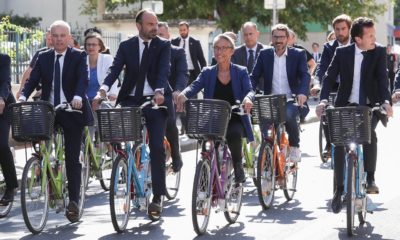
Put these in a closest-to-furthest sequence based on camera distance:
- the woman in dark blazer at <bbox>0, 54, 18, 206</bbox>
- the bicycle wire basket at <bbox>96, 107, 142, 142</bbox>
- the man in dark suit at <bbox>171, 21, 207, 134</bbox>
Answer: the bicycle wire basket at <bbox>96, 107, 142, 142</bbox> → the woman in dark blazer at <bbox>0, 54, 18, 206</bbox> → the man in dark suit at <bbox>171, 21, 207, 134</bbox>

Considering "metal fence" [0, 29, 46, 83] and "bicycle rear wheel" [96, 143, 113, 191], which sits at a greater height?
"metal fence" [0, 29, 46, 83]

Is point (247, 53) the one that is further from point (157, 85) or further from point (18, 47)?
point (18, 47)

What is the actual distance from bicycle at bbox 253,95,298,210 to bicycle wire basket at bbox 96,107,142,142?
5.58ft

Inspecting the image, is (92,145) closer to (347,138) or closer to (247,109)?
(247,109)

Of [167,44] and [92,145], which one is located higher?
[167,44]

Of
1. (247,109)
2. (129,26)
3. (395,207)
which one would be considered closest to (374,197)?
(395,207)

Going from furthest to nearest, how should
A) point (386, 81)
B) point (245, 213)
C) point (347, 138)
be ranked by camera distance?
point (245, 213)
point (386, 81)
point (347, 138)

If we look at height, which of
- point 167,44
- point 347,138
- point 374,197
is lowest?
point 374,197

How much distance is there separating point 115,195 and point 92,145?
3025 millimetres

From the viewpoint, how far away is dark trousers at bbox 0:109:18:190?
10.8 meters

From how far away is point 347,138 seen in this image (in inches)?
360

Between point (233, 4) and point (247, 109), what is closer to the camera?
point (247, 109)

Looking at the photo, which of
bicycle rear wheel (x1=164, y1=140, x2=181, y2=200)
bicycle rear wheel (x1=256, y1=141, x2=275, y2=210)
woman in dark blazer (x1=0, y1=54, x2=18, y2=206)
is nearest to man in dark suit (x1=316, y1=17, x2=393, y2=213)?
bicycle rear wheel (x1=256, y1=141, x2=275, y2=210)

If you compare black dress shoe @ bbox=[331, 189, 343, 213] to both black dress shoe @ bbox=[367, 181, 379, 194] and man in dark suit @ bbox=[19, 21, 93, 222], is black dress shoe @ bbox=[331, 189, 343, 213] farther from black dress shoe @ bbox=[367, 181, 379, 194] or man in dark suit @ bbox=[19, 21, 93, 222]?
man in dark suit @ bbox=[19, 21, 93, 222]
